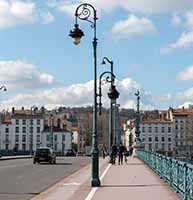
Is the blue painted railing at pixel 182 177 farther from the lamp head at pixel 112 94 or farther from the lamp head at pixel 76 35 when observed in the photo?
the lamp head at pixel 112 94

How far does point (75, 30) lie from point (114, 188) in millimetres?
5798

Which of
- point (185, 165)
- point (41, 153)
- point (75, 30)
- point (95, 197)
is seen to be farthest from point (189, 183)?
point (41, 153)

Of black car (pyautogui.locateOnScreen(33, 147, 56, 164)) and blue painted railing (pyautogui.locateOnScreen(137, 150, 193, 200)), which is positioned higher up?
black car (pyautogui.locateOnScreen(33, 147, 56, 164))

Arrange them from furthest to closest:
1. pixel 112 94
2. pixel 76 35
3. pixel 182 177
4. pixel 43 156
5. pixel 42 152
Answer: pixel 43 156 → pixel 42 152 → pixel 112 94 → pixel 76 35 → pixel 182 177

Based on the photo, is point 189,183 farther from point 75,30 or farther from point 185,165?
point 75,30

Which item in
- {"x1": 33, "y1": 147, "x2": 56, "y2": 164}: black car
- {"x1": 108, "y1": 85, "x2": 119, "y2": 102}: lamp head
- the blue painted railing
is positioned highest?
{"x1": 108, "y1": 85, "x2": 119, "y2": 102}: lamp head

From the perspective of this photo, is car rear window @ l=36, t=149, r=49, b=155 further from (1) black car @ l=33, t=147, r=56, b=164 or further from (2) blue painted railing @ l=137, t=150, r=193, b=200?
(2) blue painted railing @ l=137, t=150, r=193, b=200

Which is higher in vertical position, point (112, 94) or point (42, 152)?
point (112, 94)

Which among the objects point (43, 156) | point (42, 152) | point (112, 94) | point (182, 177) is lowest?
point (182, 177)

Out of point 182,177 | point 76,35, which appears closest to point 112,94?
point 76,35

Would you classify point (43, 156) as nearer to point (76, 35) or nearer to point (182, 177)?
point (76, 35)

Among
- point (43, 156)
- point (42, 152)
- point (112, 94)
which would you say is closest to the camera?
point (112, 94)

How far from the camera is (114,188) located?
23422mm

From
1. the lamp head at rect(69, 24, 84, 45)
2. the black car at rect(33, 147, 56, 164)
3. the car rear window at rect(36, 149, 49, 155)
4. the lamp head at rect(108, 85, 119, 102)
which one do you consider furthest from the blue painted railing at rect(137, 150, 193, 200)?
the black car at rect(33, 147, 56, 164)
